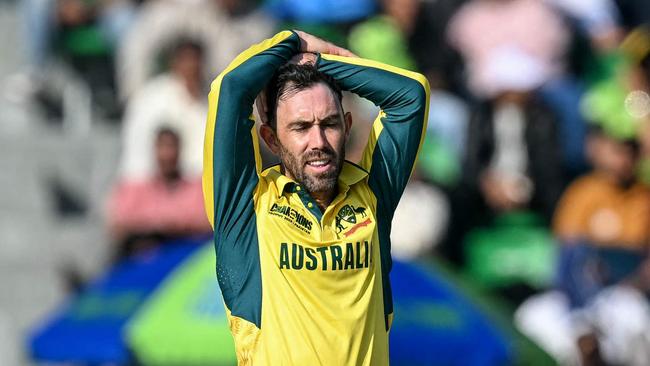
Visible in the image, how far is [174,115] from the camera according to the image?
10164 mm

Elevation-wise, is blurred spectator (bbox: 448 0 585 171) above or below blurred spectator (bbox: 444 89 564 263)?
above

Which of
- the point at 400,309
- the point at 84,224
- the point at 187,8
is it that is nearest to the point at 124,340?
the point at 400,309

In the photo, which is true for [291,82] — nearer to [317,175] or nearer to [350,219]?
[317,175]

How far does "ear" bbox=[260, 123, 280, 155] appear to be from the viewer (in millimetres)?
4375

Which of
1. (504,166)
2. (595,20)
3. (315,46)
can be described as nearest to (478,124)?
(504,166)

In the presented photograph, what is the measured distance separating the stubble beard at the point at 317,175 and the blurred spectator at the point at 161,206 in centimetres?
531

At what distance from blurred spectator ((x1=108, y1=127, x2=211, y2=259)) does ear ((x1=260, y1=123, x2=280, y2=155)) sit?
204 inches

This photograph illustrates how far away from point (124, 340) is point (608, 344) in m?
3.00

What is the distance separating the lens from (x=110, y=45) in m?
11.3

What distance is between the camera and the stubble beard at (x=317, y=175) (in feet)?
13.9

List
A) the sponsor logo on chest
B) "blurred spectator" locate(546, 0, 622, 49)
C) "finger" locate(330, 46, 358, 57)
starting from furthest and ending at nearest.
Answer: "blurred spectator" locate(546, 0, 622, 49)
"finger" locate(330, 46, 358, 57)
the sponsor logo on chest

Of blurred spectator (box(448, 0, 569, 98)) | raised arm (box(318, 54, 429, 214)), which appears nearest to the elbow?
raised arm (box(318, 54, 429, 214))

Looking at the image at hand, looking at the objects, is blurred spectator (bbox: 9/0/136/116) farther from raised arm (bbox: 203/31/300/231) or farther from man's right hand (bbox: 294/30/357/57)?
raised arm (bbox: 203/31/300/231)

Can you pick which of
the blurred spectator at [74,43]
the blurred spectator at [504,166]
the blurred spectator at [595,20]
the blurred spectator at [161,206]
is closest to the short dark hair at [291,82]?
the blurred spectator at [161,206]
